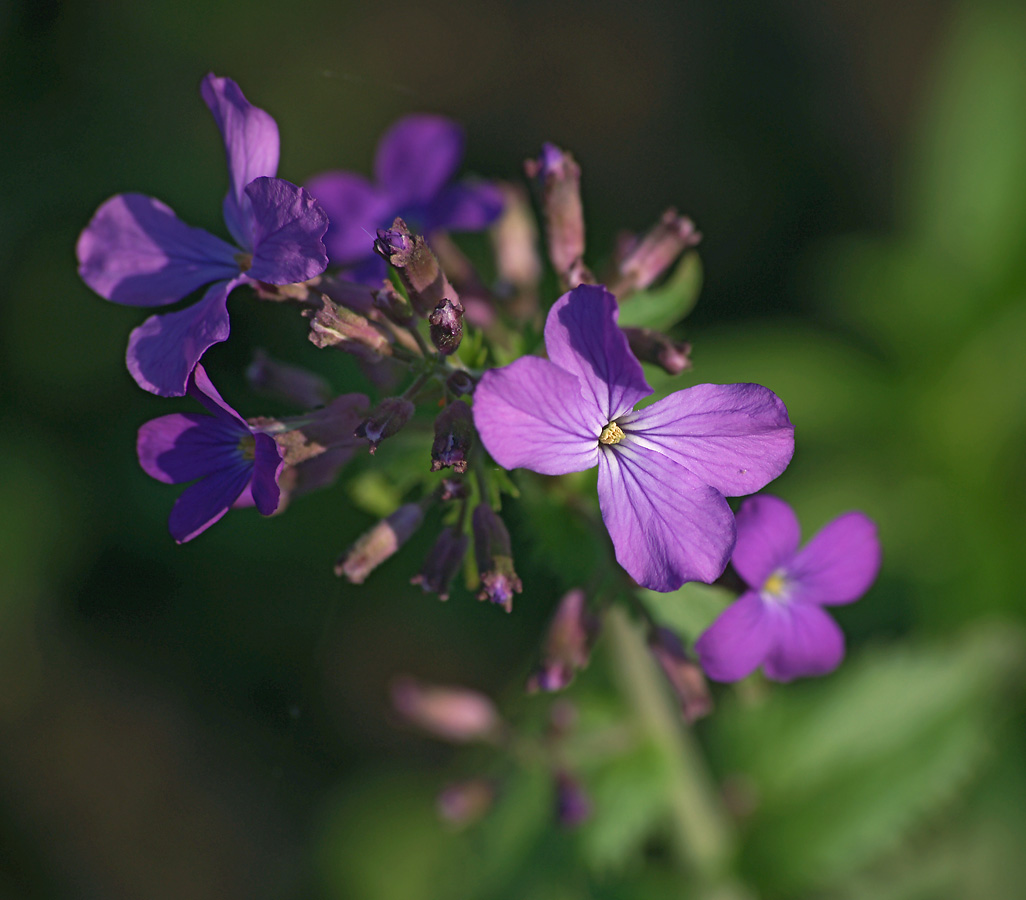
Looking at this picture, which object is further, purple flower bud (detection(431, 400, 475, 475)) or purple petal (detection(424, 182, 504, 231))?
purple petal (detection(424, 182, 504, 231))

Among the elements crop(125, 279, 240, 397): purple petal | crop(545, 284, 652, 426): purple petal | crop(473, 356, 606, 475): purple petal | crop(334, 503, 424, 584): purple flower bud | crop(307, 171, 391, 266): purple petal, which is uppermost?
crop(545, 284, 652, 426): purple petal

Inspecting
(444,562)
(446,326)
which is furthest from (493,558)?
(446,326)

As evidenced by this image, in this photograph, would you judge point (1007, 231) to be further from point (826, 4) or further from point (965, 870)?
point (965, 870)

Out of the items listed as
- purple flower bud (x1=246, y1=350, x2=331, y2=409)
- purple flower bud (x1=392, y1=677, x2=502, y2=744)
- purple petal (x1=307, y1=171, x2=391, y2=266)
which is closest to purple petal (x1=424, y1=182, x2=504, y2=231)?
purple petal (x1=307, y1=171, x2=391, y2=266)

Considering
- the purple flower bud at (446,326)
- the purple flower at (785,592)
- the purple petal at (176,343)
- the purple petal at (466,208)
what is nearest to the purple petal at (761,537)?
the purple flower at (785,592)

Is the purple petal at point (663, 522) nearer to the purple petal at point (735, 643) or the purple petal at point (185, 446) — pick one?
the purple petal at point (735, 643)

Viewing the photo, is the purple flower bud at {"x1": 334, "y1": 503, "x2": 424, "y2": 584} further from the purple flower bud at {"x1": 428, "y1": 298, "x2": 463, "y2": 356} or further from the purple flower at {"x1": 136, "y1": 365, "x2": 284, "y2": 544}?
the purple flower bud at {"x1": 428, "y1": 298, "x2": 463, "y2": 356}

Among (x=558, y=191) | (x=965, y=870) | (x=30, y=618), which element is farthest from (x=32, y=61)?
(x=965, y=870)

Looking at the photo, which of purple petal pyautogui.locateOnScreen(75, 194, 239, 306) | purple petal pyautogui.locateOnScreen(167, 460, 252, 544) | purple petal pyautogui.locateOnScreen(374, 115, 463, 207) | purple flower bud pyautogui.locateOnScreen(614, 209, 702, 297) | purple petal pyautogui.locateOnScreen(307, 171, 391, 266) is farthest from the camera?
purple petal pyautogui.locateOnScreen(374, 115, 463, 207)
